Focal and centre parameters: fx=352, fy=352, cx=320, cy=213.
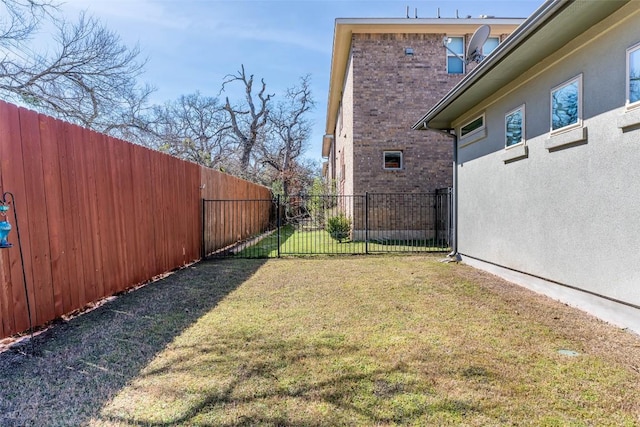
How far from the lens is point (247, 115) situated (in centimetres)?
2528

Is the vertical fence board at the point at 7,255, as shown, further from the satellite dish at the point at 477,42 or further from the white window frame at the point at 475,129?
the satellite dish at the point at 477,42

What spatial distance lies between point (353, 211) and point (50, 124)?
28.8 ft

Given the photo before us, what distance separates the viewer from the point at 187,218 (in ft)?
25.3

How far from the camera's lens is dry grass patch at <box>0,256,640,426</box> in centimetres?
219

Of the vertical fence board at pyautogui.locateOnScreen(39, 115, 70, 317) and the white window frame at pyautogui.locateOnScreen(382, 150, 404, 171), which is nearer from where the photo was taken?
the vertical fence board at pyautogui.locateOnScreen(39, 115, 70, 317)

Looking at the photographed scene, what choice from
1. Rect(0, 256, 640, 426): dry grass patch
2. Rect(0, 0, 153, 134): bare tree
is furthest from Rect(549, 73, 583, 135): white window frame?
Rect(0, 0, 153, 134): bare tree

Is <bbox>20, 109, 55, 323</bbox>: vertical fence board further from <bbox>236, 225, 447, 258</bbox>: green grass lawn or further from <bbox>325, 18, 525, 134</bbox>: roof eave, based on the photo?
<bbox>325, 18, 525, 134</bbox>: roof eave

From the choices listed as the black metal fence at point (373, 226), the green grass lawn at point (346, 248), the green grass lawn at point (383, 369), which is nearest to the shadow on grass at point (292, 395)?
the green grass lawn at point (383, 369)

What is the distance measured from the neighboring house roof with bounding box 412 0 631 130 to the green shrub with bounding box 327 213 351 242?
5.75 m

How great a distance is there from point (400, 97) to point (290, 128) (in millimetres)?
16609

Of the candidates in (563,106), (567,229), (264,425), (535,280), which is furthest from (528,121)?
(264,425)

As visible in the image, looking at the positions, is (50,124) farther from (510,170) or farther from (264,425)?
(510,170)

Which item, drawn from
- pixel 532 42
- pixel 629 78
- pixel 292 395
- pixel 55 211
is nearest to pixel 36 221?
pixel 55 211

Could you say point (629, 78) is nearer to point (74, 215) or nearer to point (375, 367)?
point (375, 367)
